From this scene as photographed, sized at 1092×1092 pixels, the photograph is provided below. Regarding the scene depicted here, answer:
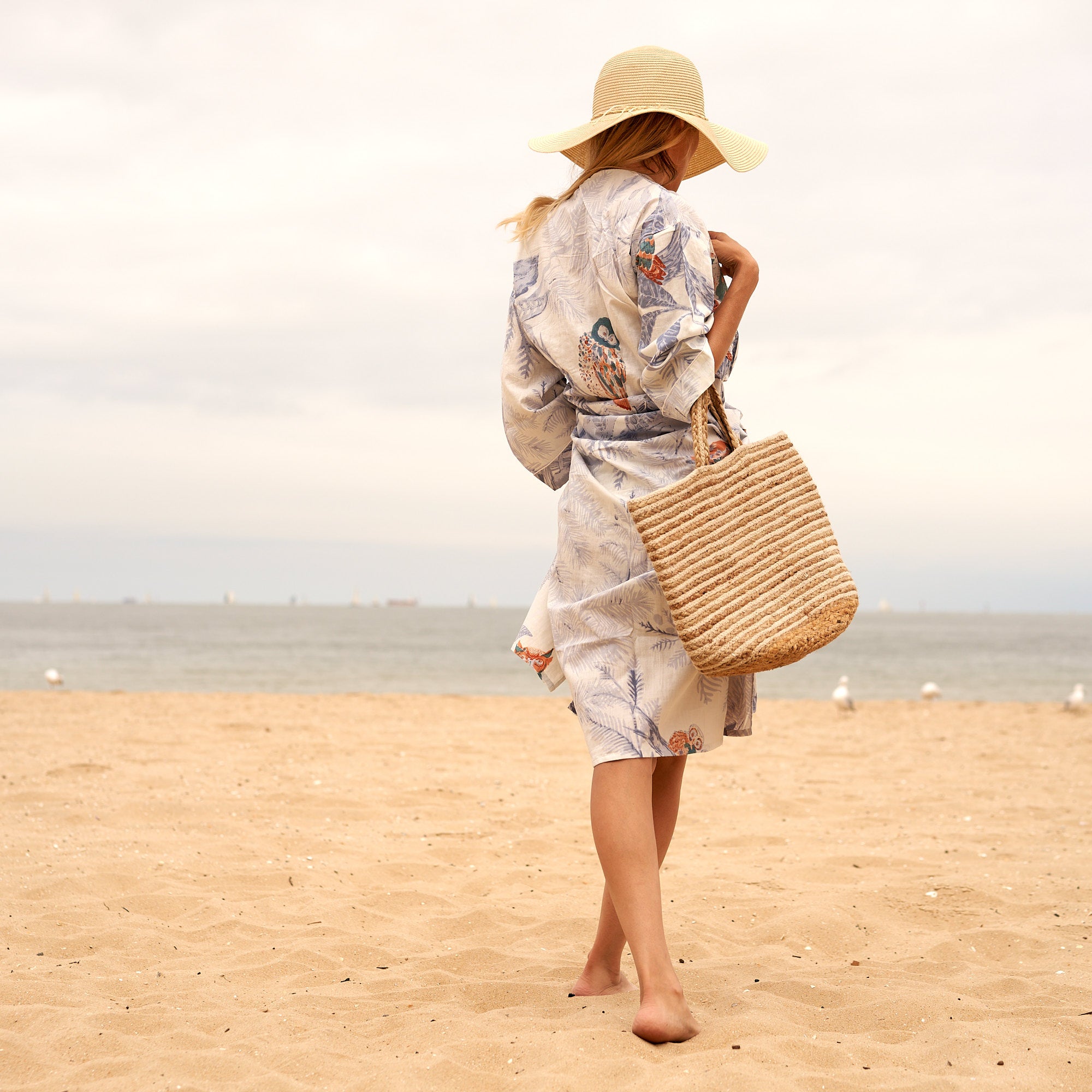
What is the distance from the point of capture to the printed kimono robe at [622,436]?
6.19ft

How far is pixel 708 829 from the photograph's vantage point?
14.2 feet

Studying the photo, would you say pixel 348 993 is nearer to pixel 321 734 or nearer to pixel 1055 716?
pixel 321 734

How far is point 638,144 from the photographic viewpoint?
6.72 feet

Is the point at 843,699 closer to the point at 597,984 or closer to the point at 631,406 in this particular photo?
the point at 597,984

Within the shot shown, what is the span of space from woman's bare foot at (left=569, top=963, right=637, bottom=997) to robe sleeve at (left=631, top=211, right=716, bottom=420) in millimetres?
1317

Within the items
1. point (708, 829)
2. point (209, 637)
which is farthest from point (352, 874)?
point (209, 637)

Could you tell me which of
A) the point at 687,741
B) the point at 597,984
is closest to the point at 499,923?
the point at 597,984

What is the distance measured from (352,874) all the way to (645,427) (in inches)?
88.2

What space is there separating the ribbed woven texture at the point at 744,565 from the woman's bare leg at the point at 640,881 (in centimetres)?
30

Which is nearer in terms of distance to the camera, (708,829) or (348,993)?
(348,993)

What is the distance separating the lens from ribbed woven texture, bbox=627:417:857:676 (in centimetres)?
178

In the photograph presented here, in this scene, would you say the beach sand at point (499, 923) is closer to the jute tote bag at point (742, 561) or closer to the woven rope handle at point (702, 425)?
the jute tote bag at point (742, 561)

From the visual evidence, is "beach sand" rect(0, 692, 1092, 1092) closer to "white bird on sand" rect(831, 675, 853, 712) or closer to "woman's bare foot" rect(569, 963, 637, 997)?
"woman's bare foot" rect(569, 963, 637, 997)

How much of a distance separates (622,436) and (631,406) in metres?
0.07
